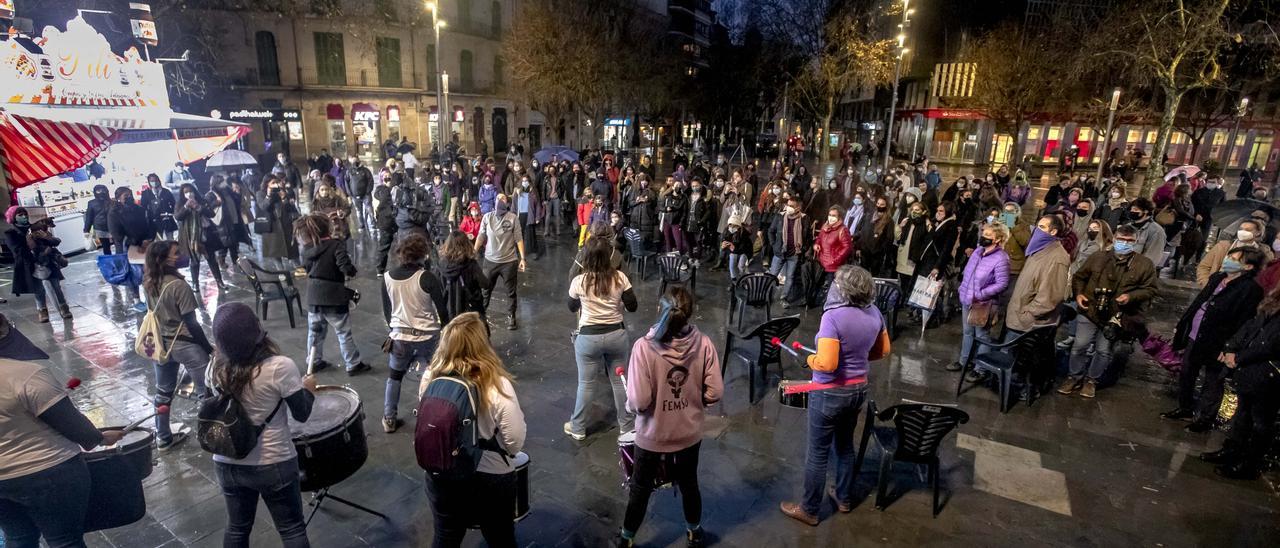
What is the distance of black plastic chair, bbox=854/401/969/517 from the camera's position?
158 inches

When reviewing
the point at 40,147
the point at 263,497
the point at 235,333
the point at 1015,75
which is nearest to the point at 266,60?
the point at 40,147

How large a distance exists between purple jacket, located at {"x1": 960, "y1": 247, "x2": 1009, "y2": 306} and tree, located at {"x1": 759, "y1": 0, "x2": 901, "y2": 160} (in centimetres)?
2172

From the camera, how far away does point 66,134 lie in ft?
38.0

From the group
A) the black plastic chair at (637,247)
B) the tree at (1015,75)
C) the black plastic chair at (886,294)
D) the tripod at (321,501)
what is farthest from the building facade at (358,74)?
the tree at (1015,75)

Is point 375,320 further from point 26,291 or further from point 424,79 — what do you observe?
point 424,79

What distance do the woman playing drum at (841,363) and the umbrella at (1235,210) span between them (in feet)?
44.0

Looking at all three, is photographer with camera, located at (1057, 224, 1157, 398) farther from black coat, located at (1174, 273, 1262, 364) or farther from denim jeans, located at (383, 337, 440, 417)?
denim jeans, located at (383, 337, 440, 417)

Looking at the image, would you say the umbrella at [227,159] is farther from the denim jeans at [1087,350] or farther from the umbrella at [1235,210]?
the umbrella at [1235,210]

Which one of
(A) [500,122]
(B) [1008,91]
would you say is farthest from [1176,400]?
(A) [500,122]

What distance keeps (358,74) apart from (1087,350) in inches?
1429

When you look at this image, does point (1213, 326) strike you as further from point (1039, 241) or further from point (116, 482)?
point (116, 482)

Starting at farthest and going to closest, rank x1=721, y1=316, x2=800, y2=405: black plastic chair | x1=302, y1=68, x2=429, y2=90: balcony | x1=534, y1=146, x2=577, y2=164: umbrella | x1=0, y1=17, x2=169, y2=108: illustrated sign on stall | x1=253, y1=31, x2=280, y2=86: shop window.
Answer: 1. x1=302, y1=68, x2=429, y2=90: balcony
2. x1=253, y1=31, x2=280, y2=86: shop window
3. x1=534, y1=146, x2=577, y2=164: umbrella
4. x1=0, y1=17, x2=169, y2=108: illustrated sign on stall
5. x1=721, y1=316, x2=800, y2=405: black plastic chair

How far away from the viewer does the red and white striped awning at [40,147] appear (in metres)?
10.6

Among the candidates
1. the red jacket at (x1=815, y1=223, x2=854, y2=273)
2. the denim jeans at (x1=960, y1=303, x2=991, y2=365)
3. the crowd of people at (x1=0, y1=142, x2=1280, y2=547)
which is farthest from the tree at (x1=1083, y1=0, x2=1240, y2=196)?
the denim jeans at (x1=960, y1=303, x2=991, y2=365)
